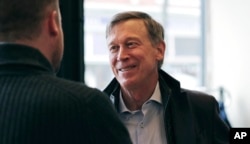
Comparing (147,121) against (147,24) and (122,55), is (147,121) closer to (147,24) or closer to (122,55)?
(122,55)

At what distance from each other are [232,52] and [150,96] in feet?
6.13

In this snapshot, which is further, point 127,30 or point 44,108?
point 127,30

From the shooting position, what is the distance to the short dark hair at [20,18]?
726mm

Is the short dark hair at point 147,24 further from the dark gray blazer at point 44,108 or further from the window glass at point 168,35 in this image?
the window glass at point 168,35

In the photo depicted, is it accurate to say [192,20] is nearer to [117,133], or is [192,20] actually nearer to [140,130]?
[140,130]

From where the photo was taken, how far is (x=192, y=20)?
12.0 feet

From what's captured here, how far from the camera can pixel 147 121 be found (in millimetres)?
1484

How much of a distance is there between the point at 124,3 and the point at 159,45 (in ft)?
5.81

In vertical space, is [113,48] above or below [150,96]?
above

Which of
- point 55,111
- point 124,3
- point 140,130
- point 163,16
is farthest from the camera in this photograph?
point 163,16

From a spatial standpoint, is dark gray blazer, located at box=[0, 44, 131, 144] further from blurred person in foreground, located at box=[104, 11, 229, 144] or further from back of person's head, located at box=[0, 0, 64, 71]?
blurred person in foreground, located at box=[104, 11, 229, 144]

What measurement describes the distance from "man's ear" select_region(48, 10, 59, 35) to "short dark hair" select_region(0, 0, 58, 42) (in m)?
0.02

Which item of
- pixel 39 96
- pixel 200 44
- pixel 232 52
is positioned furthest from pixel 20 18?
pixel 200 44

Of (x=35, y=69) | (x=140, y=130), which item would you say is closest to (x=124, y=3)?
(x=140, y=130)
